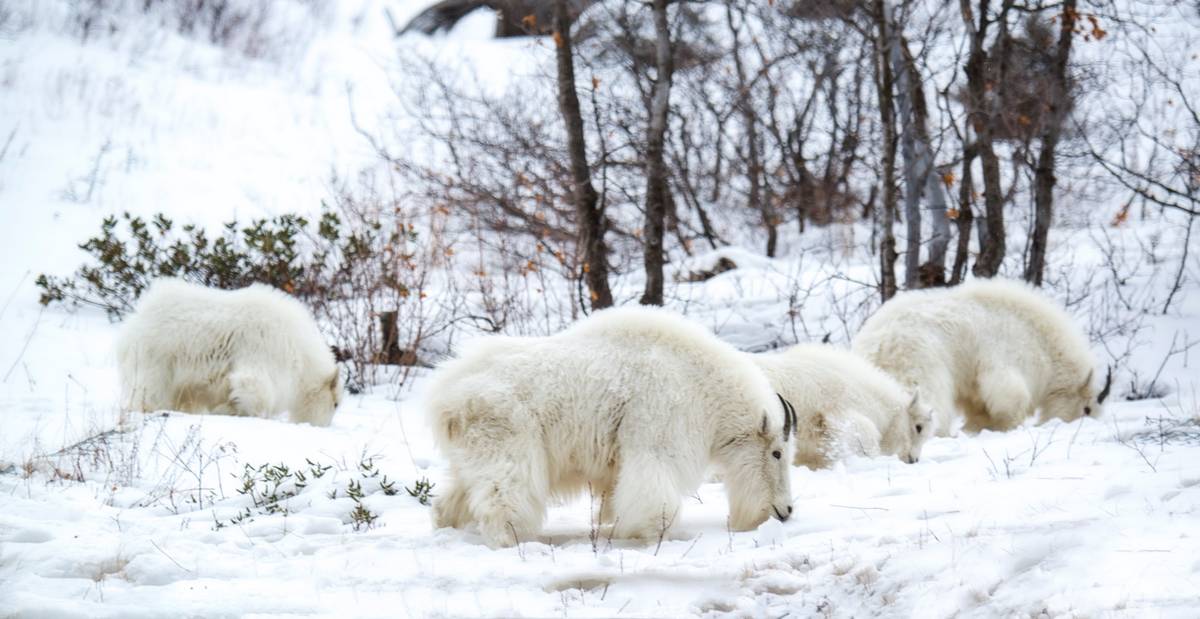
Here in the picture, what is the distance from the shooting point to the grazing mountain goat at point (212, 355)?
8.19 metres

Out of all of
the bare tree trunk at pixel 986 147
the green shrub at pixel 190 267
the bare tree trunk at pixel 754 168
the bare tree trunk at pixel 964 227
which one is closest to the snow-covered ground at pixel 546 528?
the green shrub at pixel 190 267

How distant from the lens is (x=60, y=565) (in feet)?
14.0

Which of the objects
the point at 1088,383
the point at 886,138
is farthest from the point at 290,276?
the point at 1088,383

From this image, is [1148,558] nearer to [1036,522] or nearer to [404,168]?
[1036,522]

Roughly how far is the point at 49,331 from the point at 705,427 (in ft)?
29.4

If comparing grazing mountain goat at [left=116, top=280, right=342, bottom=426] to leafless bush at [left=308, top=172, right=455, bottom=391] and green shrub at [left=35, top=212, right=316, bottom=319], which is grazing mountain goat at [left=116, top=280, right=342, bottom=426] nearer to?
leafless bush at [left=308, top=172, right=455, bottom=391]

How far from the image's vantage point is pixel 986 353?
29.5 feet

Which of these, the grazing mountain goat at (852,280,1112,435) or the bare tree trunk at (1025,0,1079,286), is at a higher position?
the bare tree trunk at (1025,0,1079,286)

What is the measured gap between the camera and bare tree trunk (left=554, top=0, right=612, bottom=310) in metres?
11.3

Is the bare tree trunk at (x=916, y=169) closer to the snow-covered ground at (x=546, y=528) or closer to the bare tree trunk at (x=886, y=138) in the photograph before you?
the bare tree trunk at (x=886, y=138)

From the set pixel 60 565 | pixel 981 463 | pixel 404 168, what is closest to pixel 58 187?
pixel 404 168

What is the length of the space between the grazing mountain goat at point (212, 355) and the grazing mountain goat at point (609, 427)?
3764 millimetres

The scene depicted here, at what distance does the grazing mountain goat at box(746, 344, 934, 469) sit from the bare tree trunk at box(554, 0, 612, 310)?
12.7ft

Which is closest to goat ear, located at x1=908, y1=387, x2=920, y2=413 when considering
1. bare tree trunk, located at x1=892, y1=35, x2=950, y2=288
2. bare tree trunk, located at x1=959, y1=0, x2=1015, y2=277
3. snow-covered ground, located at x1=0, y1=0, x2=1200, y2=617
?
snow-covered ground, located at x1=0, y1=0, x2=1200, y2=617
